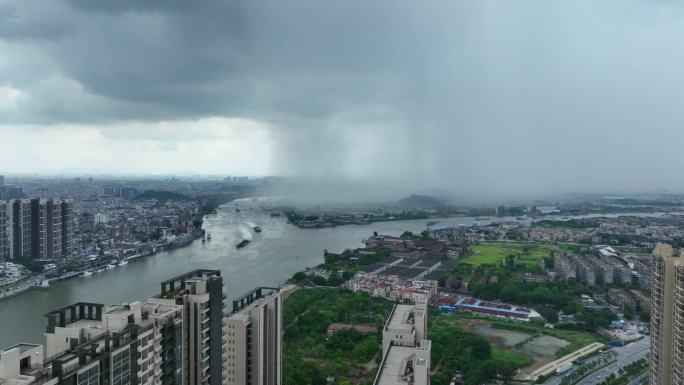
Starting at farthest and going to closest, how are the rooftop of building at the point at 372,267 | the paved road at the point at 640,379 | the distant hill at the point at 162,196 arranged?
1. the distant hill at the point at 162,196
2. the rooftop of building at the point at 372,267
3. the paved road at the point at 640,379

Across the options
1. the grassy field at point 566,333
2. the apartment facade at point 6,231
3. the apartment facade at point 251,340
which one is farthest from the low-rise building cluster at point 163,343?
the apartment facade at point 6,231

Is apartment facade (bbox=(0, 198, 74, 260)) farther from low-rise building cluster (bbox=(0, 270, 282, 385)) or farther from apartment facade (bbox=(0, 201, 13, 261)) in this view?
low-rise building cluster (bbox=(0, 270, 282, 385))

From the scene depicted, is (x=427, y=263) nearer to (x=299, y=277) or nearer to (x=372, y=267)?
(x=372, y=267)

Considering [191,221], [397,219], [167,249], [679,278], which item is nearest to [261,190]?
[397,219]

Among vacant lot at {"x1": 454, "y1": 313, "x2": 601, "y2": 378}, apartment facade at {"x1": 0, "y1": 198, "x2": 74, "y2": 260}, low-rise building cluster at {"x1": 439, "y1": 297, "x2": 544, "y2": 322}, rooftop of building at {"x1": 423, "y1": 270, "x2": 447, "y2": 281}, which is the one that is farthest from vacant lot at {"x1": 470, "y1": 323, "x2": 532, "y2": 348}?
apartment facade at {"x1": 0, "y1": 198, "x2": 74, "y2": 260}

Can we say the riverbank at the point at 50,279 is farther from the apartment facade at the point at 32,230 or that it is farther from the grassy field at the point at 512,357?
the grassy field at the point at 512,357

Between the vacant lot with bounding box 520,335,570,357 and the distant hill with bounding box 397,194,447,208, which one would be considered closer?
the vacant lot with bounding box 520,335,570,357
